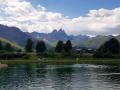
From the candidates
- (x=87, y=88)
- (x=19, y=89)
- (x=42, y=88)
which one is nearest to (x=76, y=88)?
(x=87, y=88)

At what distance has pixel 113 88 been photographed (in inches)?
3674

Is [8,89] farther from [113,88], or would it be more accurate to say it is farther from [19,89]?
[113,88]

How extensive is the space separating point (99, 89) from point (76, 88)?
6.33 m

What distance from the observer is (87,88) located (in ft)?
306

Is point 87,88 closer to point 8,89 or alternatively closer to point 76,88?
point 76,88

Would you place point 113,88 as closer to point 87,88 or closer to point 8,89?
point 87,88

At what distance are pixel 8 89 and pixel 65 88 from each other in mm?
15361

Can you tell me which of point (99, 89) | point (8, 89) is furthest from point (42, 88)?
point (99, 89)

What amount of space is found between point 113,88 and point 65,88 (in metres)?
13.0

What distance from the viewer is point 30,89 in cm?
9219

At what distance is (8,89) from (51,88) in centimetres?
1160

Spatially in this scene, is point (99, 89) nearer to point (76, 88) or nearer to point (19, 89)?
point (76, 88)

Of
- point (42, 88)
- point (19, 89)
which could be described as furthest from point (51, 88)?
point (19, 89)

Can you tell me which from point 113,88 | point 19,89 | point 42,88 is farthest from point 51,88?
point 113,88
